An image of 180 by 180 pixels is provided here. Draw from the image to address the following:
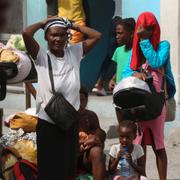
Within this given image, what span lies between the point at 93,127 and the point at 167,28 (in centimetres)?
230

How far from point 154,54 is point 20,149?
129cm

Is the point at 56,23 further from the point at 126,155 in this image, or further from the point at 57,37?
the point at 126,155

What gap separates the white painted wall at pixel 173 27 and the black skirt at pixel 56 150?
2.86m

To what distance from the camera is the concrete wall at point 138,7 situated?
22.2ft

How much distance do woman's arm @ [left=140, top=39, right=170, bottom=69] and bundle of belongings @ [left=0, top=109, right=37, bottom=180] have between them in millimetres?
1048

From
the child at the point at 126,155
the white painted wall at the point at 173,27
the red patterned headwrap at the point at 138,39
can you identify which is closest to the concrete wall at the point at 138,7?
the white painted wall at the point at 173,27

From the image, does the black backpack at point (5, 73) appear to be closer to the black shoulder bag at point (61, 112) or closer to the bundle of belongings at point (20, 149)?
the bundle of belongings at point (20, 149)

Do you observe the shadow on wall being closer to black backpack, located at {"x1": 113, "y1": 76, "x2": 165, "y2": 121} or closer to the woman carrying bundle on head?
black backpack, located at {"x1": 113, "y1": 76, "x2": 165, "y2": 121}

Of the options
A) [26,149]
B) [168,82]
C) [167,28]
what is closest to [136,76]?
[168,82]

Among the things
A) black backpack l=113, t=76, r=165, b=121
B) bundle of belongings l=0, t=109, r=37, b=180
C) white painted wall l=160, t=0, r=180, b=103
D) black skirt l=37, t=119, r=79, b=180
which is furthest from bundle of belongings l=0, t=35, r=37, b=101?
white painted wall l=160, t=0, r=180, b=103

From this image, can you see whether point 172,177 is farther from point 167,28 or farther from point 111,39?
point 111,39

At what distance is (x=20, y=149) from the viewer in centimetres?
457

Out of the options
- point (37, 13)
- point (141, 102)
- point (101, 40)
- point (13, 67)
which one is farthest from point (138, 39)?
point (37, 13)

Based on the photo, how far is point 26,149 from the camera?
14.9 feet
